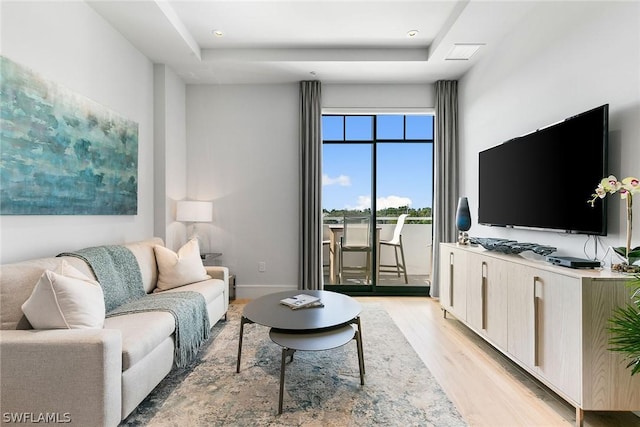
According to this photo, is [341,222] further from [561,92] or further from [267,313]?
[561,92]

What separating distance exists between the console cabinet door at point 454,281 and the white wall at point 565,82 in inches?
18.1

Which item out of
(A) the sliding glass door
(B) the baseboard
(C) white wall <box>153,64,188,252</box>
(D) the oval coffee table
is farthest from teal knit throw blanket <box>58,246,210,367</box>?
(A) the sliding glass door

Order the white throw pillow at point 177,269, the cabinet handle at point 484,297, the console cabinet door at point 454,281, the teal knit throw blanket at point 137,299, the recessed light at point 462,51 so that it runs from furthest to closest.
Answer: the recessed light at point 462,51 → the console cabinet door at point 454,281 → the white throw pillow at point 177,269 → the cabinet handle at point 484,297 → the teal knit throw blanket at point 137,299

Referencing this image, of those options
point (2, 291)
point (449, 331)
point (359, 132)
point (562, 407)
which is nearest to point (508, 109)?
point (359, 132)

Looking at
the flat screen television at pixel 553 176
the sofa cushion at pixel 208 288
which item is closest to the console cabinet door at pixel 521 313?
the flat screen television at pixel 553 176

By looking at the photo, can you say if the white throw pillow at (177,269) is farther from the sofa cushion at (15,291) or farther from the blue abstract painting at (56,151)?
the sofa cushion at (15,291)

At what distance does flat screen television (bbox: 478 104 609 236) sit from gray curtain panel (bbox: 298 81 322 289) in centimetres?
192

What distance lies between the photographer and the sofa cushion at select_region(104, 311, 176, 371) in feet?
5.40

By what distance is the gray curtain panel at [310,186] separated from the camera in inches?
159

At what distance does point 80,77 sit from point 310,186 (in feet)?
8.00

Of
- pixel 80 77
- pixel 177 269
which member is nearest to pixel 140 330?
pixel 177 269

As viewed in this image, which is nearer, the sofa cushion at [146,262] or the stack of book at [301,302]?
the stack of book at [301,302]

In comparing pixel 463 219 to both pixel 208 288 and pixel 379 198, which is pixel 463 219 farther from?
pixel 208 288

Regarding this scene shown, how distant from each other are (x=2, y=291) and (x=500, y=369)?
10.0ft
